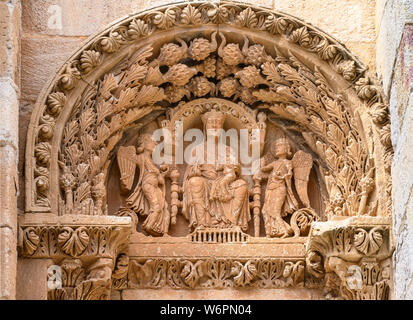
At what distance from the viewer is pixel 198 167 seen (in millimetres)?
10266

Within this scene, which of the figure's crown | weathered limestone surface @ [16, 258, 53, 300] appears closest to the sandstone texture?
weathered limestone surface @ [16, 258, 53, 300]

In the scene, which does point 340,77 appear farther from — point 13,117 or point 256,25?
point 13,117

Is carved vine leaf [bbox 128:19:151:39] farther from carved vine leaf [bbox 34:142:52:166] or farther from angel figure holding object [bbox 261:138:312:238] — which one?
angel figure holding object [bbox 261:138:312:238]

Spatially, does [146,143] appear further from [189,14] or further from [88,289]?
[88,289]

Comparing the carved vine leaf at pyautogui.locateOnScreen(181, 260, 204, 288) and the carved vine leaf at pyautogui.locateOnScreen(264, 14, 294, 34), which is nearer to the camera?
the carved vine leaf at pyautogui.locateOnScreen(181, 260, 204, 288)

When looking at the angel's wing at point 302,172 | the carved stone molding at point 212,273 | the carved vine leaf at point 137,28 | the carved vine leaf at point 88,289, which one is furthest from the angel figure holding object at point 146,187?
the angel's wing at point 302,172

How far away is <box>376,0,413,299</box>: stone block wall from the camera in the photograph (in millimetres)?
8758

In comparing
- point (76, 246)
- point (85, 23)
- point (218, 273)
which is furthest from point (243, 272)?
point (85, 23)

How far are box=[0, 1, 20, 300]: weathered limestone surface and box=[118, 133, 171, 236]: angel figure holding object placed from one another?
1090 millimetres

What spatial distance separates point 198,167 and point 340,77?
3.95 ft

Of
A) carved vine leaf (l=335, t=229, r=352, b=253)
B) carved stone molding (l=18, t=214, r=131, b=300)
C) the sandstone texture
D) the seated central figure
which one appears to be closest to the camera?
the sandstone texture

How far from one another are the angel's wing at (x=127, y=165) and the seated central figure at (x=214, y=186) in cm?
39

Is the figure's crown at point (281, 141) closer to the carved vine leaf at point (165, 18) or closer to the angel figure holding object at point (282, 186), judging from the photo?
the angel figure holding object at point (282, 186)

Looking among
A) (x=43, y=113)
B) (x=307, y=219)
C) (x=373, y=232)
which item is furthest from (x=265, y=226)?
(x=43, y=113)
